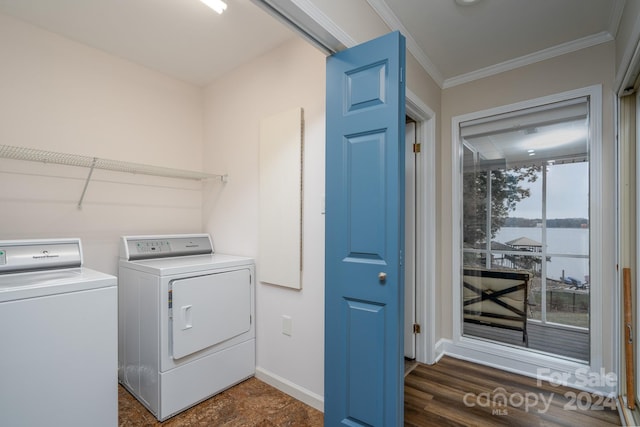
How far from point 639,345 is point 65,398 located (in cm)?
301

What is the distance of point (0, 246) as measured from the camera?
1617 mm

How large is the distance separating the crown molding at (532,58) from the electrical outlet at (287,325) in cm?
253

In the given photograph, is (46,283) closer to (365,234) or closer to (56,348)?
(56,348)

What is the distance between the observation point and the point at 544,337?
2805 mm

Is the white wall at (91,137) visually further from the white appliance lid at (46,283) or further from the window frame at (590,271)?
the window frame at (590,271)

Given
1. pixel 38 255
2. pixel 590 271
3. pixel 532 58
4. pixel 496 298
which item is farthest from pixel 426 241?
pixel 38 255

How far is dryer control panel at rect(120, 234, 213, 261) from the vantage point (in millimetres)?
2207

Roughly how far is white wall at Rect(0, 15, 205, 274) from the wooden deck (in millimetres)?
2909

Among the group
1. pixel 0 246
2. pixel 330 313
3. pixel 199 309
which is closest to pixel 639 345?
pixel 330 313

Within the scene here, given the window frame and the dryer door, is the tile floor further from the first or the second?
the window frame

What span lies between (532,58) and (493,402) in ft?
8.61

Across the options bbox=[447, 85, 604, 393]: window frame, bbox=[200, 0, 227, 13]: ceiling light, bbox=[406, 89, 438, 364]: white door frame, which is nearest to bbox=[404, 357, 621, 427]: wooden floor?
bbox=[447, 85, 604, 393]: window frame

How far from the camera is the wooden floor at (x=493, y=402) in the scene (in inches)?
71.6

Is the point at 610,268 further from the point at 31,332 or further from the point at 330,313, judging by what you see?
the point at 31,332
